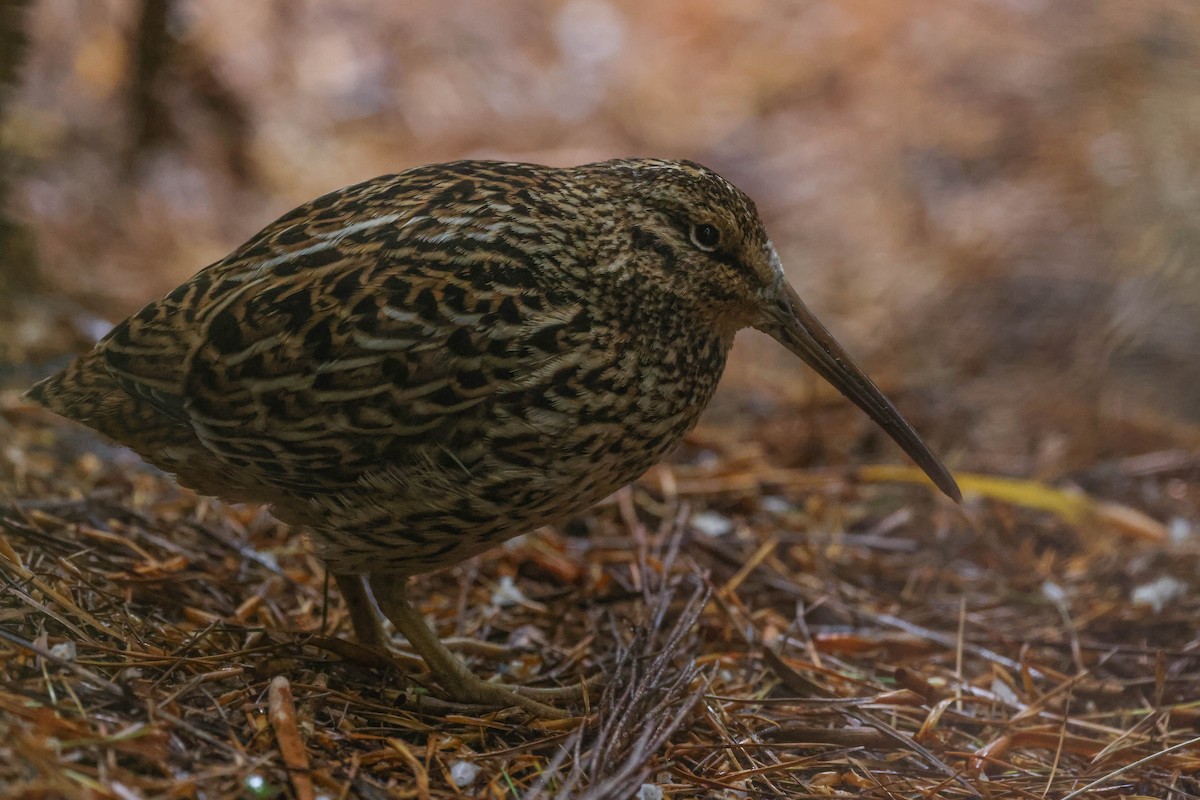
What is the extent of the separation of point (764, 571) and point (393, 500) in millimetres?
1596

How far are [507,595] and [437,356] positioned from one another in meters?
1.23

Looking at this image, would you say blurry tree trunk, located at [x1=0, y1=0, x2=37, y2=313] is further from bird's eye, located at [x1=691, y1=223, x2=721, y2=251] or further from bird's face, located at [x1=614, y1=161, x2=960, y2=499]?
bird's eye, located at [x1=691, y1=223, x2=721, y2=251]

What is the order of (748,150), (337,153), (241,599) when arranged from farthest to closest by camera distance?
1. (748,150)
2. (337,153)
3. (241,599)

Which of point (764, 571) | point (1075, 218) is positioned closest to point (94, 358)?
point (764, 571)

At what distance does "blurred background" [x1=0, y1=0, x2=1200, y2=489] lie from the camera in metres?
5.28

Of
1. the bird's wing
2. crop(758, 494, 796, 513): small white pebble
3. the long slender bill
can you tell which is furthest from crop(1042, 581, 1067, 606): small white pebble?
the bird's wing

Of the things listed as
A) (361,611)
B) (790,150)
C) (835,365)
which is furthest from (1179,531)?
(790,150)

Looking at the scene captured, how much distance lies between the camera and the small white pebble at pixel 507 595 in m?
3.62

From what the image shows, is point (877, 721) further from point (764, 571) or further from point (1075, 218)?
point (1075, 218)

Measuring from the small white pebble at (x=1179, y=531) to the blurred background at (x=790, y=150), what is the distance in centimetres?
40

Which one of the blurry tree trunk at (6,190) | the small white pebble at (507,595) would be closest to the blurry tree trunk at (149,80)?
the blurry tree trunk at (6,190)

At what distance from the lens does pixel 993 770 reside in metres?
2.86

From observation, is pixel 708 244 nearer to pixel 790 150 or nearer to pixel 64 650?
pixel 64 650

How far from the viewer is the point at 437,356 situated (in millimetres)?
2678
